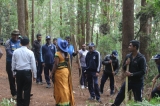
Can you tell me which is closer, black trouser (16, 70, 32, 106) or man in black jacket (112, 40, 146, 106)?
man in black jacket (112, 40, 146, 106)

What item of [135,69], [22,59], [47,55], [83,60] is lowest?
[83,60]

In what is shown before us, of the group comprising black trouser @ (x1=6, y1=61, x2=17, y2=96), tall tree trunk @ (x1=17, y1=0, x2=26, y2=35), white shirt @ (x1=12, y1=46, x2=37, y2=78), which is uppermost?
tall tree trunk @ (x1=17, y1=0, x2=26, y2=35)

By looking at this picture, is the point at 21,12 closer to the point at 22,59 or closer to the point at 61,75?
the point at 22,59

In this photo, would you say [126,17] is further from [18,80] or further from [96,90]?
[18,80]

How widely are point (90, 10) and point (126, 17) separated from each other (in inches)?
467

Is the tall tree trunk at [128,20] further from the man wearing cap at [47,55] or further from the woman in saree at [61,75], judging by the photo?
the woman in saree at [61,75]

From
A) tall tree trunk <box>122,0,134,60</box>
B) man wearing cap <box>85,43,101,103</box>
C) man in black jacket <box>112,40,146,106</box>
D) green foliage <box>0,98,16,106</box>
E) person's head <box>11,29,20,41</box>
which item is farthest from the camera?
tall tree trunk <box>122,0,134,60</box>

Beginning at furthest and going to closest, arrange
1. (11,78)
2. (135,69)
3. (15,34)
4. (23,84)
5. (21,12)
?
(21,12)
(11,78)
(15,34)
(23,84)
(135,69)

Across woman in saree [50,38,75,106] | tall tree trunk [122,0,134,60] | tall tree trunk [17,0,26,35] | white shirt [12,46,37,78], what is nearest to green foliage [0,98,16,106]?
white shirt [12,46,37,78]

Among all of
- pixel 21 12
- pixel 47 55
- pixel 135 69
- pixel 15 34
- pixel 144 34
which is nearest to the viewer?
pixel 135 69

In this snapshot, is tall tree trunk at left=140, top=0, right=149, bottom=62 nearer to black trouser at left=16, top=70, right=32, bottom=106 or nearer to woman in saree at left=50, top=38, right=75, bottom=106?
woman in saree at left=50, top=38, right=75, bottom=106

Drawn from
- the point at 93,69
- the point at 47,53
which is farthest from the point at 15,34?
the point at 47,53

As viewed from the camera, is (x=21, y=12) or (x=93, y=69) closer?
(x=93, y=69)

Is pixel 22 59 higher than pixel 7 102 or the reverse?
higher
